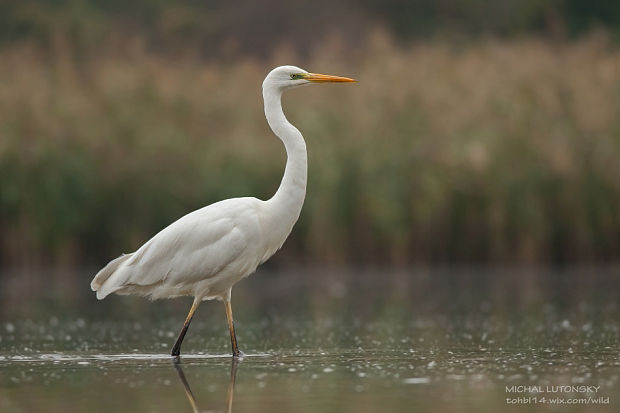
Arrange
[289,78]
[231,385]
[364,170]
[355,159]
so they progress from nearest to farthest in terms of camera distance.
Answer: [231,385], [289,78], [364,170], [355,159]

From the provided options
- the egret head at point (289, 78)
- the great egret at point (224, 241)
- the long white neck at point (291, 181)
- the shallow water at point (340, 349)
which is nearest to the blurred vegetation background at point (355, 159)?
the shallow water at point (340, 349)

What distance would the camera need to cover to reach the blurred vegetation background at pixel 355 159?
55.5 feet

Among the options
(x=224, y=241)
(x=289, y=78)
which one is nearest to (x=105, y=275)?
(x=224, y=241)

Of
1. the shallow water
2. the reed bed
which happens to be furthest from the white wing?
the reed bed

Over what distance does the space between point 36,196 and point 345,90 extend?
4.99 meters

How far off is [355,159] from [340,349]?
8.13 meters

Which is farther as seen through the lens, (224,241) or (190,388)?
(224,241)

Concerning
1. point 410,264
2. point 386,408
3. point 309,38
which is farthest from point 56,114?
point 309,38

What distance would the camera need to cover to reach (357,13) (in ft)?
122

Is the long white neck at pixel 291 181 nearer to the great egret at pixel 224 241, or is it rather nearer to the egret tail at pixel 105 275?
the great egret at pixel 224 241

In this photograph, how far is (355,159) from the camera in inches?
685

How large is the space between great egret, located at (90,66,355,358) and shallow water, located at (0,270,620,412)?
0.54 meters

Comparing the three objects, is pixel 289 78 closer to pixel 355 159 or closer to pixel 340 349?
pixel 340 349

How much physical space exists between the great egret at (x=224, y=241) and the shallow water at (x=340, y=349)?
0.54m
